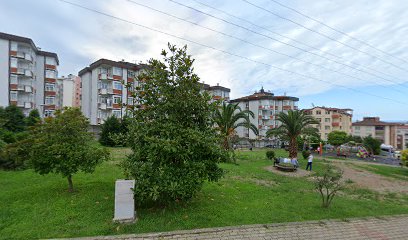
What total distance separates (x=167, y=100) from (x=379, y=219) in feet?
27.0

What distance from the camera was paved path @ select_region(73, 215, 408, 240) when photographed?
19.8 feet

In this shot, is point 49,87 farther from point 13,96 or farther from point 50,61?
point 13,96

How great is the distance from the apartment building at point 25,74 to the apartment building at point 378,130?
8409cm

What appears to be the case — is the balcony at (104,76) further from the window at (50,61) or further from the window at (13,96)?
the window at (13,96)

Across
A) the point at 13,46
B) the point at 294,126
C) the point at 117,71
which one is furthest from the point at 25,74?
the point at 294,126

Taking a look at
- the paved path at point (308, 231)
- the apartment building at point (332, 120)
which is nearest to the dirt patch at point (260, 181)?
the paved path at point (308, 231)

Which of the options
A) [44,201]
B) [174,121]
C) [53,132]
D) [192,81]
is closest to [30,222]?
[44,201]

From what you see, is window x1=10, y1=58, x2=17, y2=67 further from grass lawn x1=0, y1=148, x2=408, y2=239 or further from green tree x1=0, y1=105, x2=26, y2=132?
grass lawn x1=0, y1=148, x2=408, y2=239

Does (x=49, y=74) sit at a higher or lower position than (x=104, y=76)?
higher

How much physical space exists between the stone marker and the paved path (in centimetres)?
84

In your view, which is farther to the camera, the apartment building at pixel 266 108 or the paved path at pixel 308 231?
the apartment building at pixel 266 108

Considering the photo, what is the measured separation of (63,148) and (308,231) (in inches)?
321

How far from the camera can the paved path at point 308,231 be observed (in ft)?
19.8

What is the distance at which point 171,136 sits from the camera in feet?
23.6
